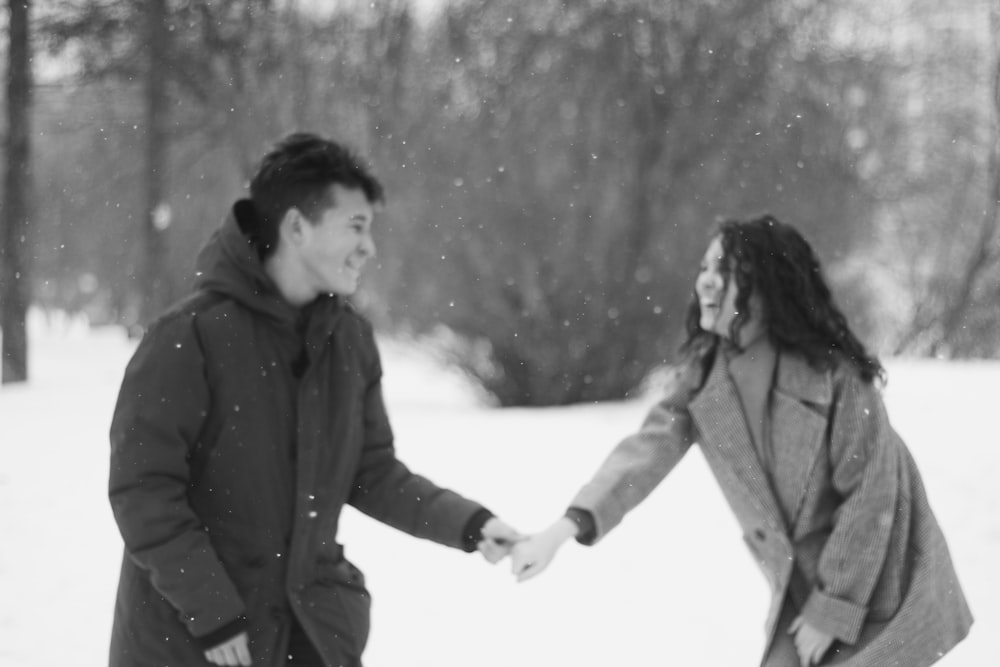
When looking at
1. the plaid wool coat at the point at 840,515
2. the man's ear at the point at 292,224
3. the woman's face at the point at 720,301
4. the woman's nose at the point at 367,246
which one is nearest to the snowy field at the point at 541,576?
the plaid wool coat at the point at 840,515

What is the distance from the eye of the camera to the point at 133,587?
2246 mm

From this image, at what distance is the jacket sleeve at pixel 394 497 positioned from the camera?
2.70m

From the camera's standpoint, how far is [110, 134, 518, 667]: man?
215cm

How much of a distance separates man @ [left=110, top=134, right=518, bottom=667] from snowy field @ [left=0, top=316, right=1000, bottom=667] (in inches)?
120

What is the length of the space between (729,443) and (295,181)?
1.39m

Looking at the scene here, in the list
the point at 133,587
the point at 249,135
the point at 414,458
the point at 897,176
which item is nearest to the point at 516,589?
the point at 414,458

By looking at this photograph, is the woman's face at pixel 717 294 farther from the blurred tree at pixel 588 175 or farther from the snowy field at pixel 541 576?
the blurred tree at pixel 588 175

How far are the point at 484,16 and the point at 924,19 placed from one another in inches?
449

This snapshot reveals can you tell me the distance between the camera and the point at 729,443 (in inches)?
116

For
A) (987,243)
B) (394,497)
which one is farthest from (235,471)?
(987,243)

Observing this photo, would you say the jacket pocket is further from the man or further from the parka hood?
the parka hood

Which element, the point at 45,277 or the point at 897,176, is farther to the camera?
the point at 45,277

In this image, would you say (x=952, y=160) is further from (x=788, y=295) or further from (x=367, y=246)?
(x=367, y=246)

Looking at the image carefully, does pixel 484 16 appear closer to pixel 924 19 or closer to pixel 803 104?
pixel 803 104
